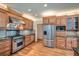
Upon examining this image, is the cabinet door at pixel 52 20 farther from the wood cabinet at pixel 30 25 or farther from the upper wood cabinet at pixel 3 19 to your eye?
the upper wood cabinet at pixel 3 19

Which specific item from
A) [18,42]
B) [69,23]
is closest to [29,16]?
[18,42]

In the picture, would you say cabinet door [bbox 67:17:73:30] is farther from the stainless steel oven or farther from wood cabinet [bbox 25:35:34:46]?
the stainless steel oven

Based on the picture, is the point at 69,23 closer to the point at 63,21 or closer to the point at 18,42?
the point at 63,21

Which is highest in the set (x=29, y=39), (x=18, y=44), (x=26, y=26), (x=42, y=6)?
(x=42, y=6)

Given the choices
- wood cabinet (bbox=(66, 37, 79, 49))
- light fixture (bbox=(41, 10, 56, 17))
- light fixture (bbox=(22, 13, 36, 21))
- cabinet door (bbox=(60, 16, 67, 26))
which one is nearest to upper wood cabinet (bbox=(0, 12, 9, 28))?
light fixture (bbox=(22, 13, 36, 21))

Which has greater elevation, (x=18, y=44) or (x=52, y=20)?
(x=52, y=20)

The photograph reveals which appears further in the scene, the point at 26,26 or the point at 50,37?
the point at 50,37

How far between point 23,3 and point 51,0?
0.63 m

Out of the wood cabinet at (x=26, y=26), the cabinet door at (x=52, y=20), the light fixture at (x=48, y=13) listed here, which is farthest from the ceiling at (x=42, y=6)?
the wood cabinet at (x=26, y=26)

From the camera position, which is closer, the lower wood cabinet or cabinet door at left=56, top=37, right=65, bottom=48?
the lower wood cabinet

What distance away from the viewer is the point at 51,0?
7.35ft

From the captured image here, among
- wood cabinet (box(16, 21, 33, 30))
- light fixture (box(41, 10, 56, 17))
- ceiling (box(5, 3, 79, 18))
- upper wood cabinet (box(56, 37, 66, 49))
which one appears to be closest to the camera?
ceiling (box(5, 3, 79, 18))

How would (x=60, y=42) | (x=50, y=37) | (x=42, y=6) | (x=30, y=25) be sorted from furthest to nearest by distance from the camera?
(x=50, y=37)
(x=60, y=42)
(x=30, y=25)
(x=42, y=6)

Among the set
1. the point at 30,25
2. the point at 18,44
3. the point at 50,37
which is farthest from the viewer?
the point at 50,37
